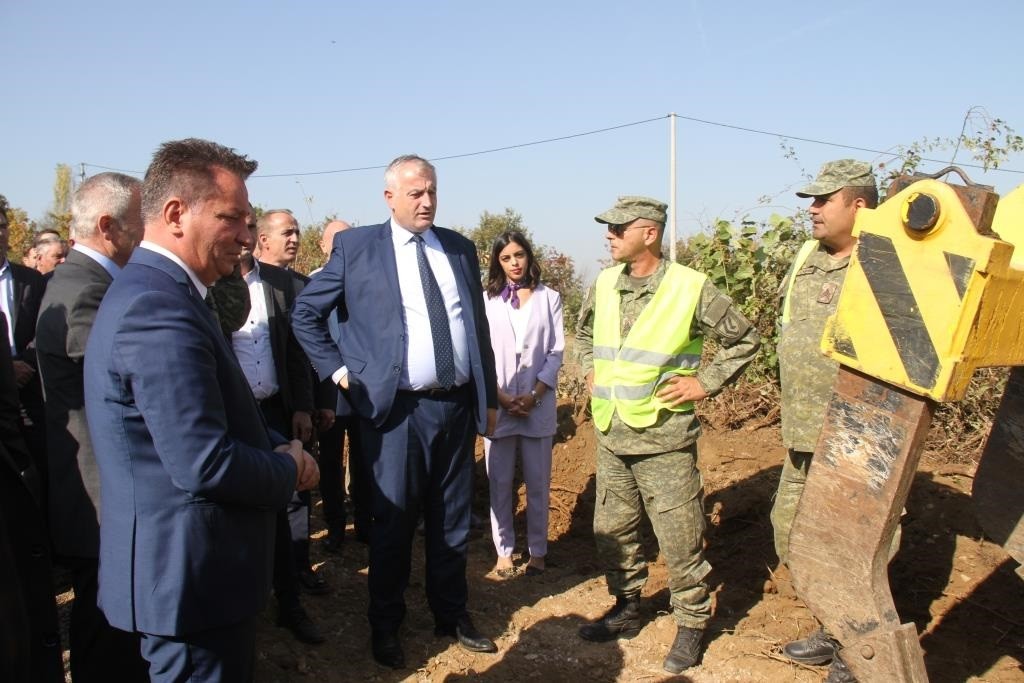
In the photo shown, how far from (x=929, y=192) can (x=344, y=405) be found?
Result: 3.08m

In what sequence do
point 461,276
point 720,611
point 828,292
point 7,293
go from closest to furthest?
1. point 828,292
2. point 461,276
3. point 720,611
4. point 7,293

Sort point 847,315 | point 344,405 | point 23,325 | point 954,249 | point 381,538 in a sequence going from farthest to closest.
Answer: point 23,325 < point 344,405 < point 381,538 < point 847,315 < point 954,249

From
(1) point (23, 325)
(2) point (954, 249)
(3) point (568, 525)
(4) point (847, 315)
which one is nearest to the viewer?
(2) point (954, 249)

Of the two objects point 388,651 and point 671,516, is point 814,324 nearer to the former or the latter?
point 671,516

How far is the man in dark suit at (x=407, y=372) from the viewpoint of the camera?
382 centimetres

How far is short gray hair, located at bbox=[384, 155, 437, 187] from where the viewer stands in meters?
3.90

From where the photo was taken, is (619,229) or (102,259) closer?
(102,259)

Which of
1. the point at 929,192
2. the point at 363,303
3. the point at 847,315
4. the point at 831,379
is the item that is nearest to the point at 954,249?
the point at 929,192

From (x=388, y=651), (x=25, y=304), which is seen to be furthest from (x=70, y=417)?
(x=25, y=304)

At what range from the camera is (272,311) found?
14.0ft

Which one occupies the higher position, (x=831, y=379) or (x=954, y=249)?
(x=954, y=249)

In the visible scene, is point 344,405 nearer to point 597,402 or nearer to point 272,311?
point 272,311

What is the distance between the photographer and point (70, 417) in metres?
2.96

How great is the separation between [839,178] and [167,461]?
3.10m
